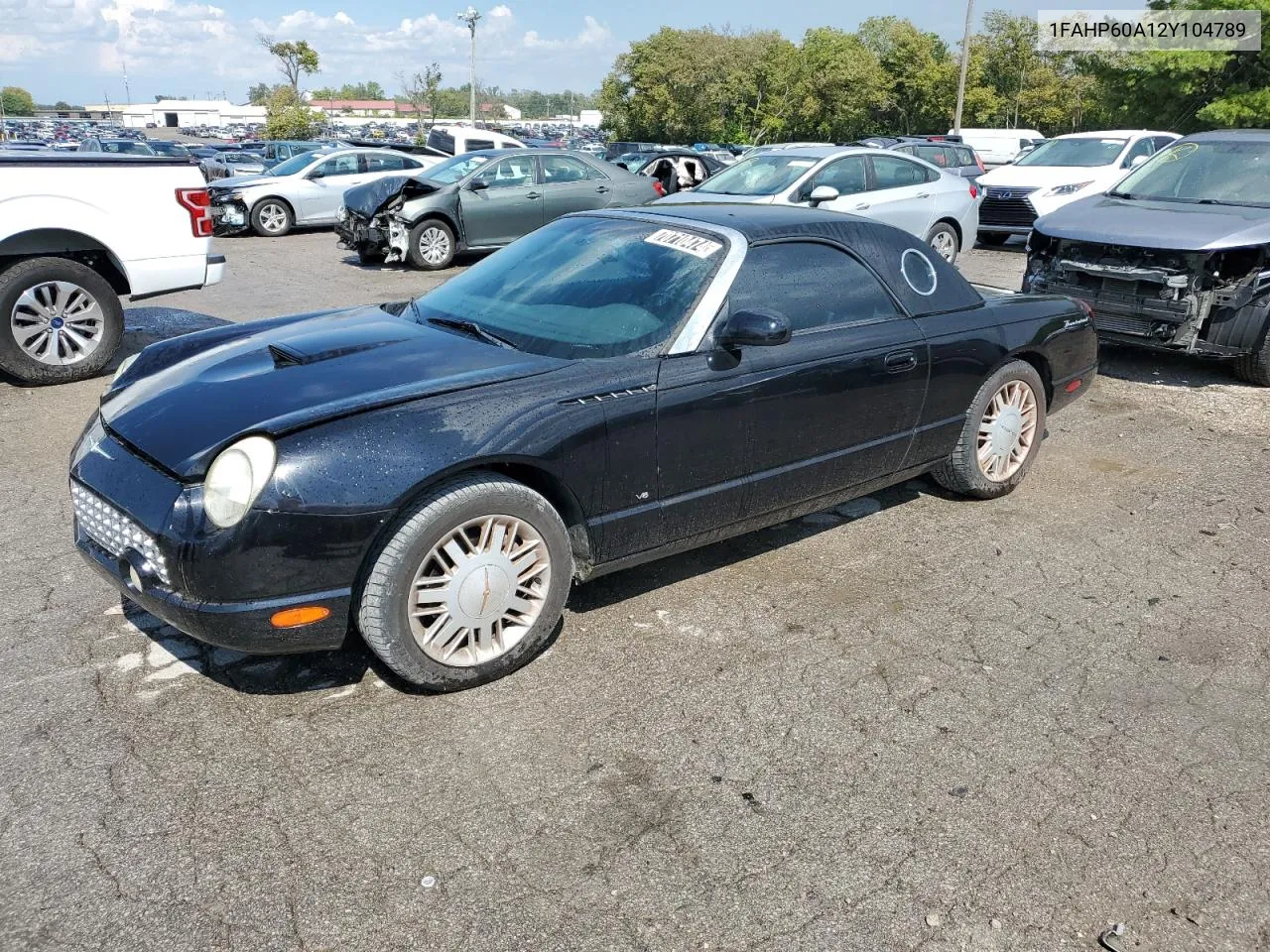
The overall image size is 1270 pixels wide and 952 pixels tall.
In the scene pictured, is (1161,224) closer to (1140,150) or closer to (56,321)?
(56,321)

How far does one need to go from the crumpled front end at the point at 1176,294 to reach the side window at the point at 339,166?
44.1ft

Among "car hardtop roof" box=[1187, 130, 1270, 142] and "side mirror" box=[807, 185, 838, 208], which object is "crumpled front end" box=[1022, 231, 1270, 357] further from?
"side mirror" box=[807, 185, 838, 208]

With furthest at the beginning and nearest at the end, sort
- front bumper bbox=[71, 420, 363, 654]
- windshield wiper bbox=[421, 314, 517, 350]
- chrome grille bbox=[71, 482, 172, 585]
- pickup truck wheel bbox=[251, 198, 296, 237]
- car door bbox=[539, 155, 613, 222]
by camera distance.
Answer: pickup truck wheel bbox=[251, 198, 296, 237], car door bbox=[539, 155, 613, 222], windshield wiper bbox=[421, 314, 517, 350], chrome grille bbox=[71, 482, 172, 585], front bumper bbox=[71, 420, 363, 654]

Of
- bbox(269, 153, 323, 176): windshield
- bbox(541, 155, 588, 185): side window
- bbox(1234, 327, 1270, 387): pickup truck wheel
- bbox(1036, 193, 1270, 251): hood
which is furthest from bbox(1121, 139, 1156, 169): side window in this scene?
bbox(269, 153, 323, 176): windshield

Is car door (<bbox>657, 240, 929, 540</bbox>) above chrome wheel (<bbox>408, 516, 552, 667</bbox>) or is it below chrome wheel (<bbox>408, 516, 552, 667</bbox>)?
above

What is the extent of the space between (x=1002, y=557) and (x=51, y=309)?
254 inches

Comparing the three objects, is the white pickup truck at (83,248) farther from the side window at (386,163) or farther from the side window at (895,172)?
the side window at (386,163)

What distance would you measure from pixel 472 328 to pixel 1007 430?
9.11ft

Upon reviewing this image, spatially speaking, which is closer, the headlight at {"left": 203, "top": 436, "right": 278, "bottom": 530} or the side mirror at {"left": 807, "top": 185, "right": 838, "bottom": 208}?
the headlight at {"left": 203, "top": 436, "right": 278, "bottom": 530}

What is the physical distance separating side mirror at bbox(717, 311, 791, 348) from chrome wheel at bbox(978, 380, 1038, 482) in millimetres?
1729

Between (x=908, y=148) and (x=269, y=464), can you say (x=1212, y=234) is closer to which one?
(x=269, y=464)

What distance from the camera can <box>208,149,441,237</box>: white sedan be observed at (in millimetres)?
16266

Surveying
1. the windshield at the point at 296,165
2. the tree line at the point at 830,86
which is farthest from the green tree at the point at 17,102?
the windshield at the point at 296,165

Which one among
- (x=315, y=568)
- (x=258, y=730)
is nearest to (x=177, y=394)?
(x=315, y=568)
